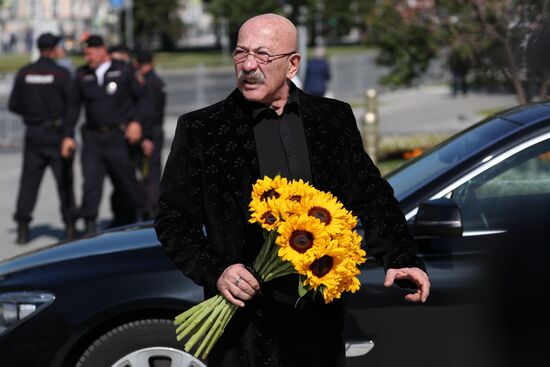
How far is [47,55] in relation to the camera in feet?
35.5

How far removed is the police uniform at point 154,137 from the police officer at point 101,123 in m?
1.18

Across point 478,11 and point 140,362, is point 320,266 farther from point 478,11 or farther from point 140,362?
point 478,11

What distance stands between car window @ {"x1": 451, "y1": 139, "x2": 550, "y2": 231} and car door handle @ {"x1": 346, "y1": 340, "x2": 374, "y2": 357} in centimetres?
60

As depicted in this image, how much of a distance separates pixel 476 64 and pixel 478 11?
63cm

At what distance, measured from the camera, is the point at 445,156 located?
5.13m

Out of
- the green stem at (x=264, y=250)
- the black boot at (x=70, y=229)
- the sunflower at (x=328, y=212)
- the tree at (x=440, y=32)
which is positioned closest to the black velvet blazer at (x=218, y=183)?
the green stem at (x=264, y=250)

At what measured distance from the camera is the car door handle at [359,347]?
175 inches

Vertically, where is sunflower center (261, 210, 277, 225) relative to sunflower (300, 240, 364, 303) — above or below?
above

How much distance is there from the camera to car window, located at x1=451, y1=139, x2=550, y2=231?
14.9 feet

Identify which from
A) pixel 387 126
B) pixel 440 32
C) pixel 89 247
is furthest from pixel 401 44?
pixel 89 247

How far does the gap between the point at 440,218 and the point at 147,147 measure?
717cm

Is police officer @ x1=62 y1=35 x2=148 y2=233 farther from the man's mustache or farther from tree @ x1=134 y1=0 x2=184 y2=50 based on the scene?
tree @ x1=134 y1=0 x2=184 y2=50

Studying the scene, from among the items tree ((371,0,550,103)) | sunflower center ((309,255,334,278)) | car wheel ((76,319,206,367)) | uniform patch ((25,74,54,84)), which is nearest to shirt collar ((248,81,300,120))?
sunflower center ((309,255,334,278))

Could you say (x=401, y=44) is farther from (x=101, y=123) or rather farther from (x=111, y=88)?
(x=101, y=123)
